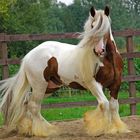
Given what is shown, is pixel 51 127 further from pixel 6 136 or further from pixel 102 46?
pixel 102 46

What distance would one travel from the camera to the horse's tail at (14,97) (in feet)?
21.7

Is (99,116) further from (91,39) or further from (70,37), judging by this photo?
(70,37)

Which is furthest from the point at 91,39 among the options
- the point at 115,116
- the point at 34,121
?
the point at 34,121

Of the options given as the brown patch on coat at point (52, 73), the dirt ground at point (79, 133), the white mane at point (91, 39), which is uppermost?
the white mane at point (91, 39)

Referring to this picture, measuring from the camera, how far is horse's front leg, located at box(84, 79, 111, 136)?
573 centimetres

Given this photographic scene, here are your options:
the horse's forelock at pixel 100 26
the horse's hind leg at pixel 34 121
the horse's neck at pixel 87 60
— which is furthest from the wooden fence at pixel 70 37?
the horse's forelock at pixel 100 26

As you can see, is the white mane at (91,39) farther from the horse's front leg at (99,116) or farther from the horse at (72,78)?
the horse's front leg at (99,116)

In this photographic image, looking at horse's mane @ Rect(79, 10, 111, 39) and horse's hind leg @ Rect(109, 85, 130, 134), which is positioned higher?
horse's mane @ Rect(79, 10, 111, 39)

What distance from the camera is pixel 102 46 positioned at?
5.55m

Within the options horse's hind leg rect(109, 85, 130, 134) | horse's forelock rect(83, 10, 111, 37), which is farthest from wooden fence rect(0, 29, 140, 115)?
horse's forelock rect(83, 10, 111, 37)

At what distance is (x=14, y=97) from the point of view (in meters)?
6.62

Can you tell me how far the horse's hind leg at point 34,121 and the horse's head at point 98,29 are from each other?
1.31 metres

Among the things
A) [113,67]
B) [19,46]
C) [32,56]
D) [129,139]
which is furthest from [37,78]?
[19,46]

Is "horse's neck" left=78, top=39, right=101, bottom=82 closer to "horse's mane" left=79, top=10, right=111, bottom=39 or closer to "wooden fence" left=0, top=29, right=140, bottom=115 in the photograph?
"horse's mane" left=79, top=10, right=111, bottom=39
